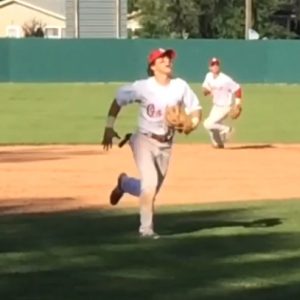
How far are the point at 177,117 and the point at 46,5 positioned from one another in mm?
83980

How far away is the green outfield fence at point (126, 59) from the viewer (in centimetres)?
5394

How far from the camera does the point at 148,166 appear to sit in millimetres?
11781

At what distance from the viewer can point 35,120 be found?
32938 millimetres

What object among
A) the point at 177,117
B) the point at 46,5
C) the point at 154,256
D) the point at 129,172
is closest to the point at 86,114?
the point at 129,172

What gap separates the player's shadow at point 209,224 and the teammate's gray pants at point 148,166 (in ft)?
2.04

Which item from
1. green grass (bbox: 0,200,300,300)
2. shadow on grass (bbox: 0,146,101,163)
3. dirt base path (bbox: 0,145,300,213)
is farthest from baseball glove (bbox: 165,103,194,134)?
shadow on grass (bbox: 0,146,101,163)

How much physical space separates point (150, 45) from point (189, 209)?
131ft

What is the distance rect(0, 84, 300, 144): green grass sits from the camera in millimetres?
28297

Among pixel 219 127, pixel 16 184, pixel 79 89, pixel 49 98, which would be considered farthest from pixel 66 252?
pixel 79 89

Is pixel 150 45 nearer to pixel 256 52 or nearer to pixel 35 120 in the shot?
pixel 256 52

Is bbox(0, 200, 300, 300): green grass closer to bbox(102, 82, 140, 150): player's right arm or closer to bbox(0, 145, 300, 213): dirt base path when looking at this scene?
bbox(102, 82, 140, 150): player's right arm

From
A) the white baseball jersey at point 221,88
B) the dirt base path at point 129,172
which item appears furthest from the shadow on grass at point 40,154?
the white baseball jersey at point 221,88

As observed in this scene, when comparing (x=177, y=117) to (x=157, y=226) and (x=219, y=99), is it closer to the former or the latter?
(x=157, y=226)

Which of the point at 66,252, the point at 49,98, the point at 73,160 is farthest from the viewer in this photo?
the point at 49,98
